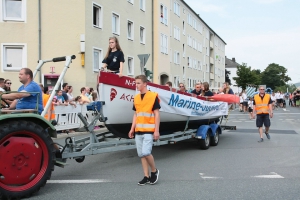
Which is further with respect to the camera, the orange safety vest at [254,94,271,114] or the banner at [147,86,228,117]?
the orange safety vest at [254,94,271,114]

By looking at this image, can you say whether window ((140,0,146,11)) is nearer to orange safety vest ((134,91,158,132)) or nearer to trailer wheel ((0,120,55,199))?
orange safety vest ((134,91,158,132))

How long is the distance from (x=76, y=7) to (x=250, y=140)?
14.7 metres

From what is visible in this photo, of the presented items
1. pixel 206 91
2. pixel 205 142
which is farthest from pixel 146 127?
pixel 206 91

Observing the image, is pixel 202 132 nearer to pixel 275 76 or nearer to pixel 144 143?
pixel 144 143

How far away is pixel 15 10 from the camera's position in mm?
20734

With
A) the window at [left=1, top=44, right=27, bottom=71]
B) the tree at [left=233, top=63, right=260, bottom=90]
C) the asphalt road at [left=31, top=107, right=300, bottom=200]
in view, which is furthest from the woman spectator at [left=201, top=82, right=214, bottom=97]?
the tree at [left=233, top=63, right=260, bottom=90]

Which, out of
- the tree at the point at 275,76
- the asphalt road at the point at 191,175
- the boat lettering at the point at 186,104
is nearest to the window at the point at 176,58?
the boat lettering at the point at 186,104

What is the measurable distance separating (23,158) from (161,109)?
3.63 metres

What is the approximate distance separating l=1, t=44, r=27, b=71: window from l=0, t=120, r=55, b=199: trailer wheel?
1680 centimetres

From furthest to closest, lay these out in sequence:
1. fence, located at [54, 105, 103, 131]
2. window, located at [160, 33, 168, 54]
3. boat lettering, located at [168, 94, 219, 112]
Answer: window, located at [160, 33, 168, 54]
fence, located at [54, 105, 103, 131]
boat lettering, located at [168, 94, 219, 112]

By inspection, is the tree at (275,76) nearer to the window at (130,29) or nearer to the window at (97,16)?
the window at (130,29)

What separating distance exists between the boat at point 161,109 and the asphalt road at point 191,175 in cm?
76

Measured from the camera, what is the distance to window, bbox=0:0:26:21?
67.3ft

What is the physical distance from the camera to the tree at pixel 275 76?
131550mm
